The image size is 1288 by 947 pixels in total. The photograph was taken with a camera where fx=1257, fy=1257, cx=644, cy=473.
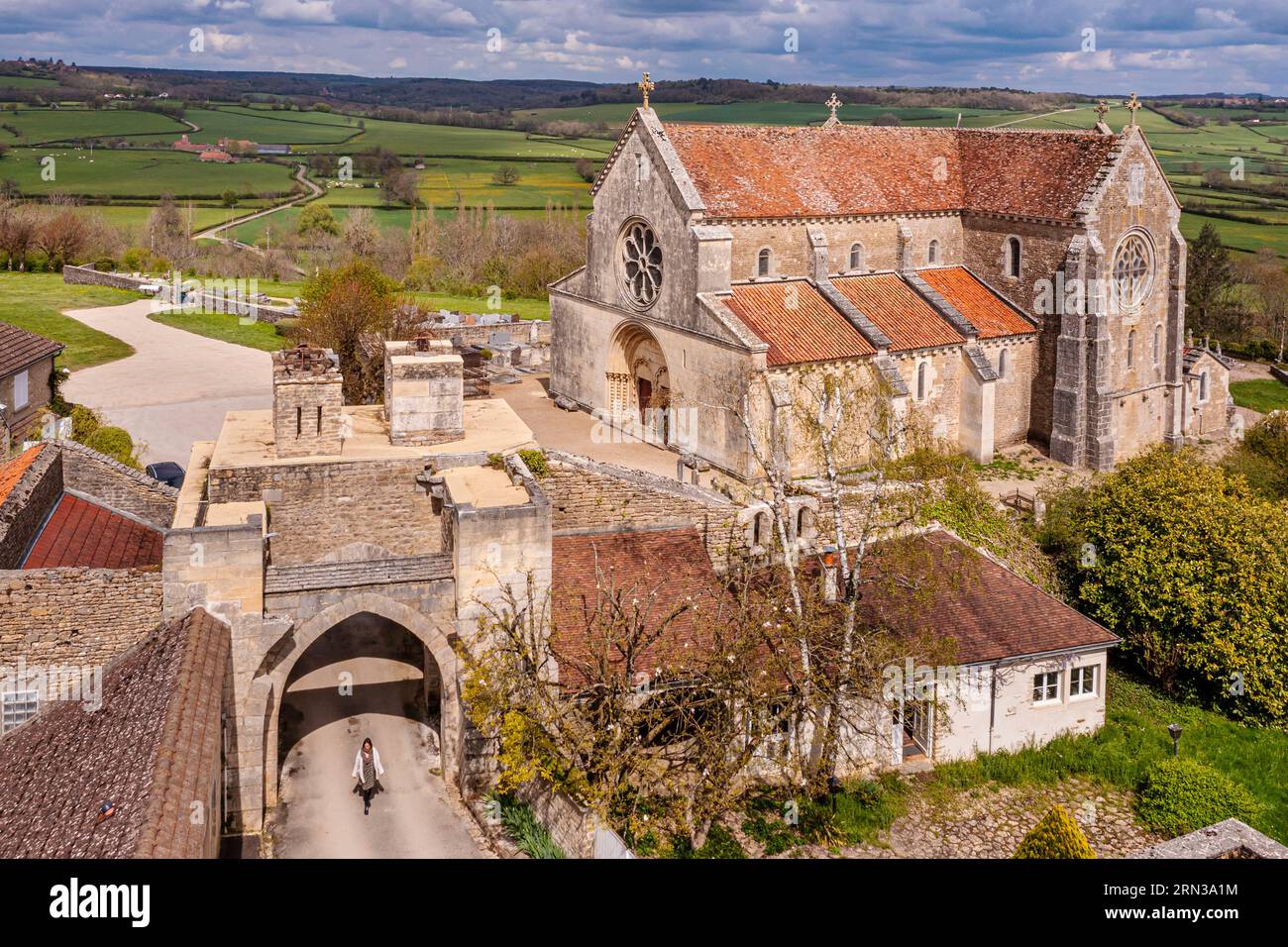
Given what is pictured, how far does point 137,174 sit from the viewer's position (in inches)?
5531

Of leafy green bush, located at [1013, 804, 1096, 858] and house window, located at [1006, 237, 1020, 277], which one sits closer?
leafy green bush, located at [1013, 804, 1096, 858]

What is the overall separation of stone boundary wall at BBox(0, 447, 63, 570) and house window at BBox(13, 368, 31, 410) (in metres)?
14.3

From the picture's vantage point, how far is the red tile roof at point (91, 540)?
82.5 feet

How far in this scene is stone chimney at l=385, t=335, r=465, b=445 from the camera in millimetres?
28578

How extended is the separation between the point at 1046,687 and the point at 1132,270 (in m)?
23.0

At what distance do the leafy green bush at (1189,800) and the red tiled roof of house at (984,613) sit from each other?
352 centimetres

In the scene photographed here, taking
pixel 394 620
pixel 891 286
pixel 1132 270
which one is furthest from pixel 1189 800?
pixel 1132 270

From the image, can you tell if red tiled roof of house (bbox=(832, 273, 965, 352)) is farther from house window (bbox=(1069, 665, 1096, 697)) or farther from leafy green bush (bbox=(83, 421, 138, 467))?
leafy green bush (bbox=(83, 421, 138, 467))

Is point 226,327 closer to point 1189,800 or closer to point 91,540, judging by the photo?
point 91,540

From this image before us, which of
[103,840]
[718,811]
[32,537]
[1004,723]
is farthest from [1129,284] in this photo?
[103,840]

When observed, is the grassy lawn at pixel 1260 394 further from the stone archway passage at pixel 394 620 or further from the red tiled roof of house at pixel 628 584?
the stone archway passage at pixel 394 620

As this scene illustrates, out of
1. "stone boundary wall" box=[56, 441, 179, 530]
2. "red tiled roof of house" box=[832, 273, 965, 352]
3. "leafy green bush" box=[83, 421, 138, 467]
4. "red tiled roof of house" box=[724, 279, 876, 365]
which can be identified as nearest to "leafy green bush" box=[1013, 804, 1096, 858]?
"stone boundary wall" box=[56, 441, 179, 530]

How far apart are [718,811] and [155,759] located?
35.8ft
